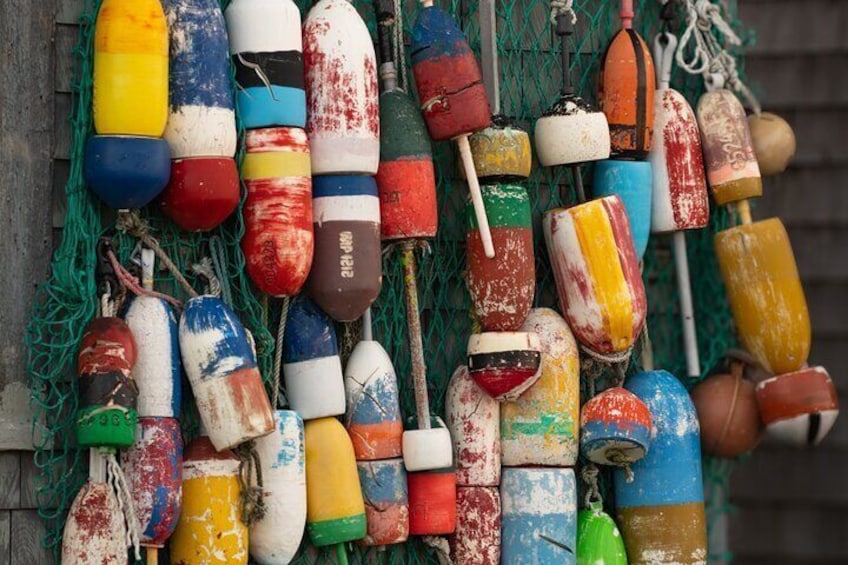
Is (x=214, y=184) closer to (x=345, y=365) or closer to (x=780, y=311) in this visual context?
(x=345, y=365)

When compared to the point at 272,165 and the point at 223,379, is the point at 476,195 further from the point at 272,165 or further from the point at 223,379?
the point at 223,379

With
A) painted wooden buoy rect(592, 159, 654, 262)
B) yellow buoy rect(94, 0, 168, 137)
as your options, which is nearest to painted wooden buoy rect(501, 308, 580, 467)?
painted wooden buoy rect(592, 159, 654, 262)

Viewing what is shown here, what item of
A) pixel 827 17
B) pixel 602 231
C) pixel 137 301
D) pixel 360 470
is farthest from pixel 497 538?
pixel 827 17

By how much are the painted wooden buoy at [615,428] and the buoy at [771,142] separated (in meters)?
0.92

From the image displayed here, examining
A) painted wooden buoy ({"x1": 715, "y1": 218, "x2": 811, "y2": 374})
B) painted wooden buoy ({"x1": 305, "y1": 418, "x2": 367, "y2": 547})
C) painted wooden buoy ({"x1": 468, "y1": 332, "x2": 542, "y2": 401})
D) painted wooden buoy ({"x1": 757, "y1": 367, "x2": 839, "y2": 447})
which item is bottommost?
painted wooden buoy ({"x1": 305, "y1": 418, "x2": 367, "y2": 547})

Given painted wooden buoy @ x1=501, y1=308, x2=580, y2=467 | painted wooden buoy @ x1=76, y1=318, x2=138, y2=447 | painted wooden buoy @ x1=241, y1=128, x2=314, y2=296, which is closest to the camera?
painted wooden buoy @ x1=76, y1=318, x2=138, y2=447

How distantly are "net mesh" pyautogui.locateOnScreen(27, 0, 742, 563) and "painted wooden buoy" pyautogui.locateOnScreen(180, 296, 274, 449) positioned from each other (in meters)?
0.15

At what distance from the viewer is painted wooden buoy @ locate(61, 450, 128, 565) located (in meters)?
3.89

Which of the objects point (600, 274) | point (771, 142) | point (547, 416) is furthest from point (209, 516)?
point (771, 142)

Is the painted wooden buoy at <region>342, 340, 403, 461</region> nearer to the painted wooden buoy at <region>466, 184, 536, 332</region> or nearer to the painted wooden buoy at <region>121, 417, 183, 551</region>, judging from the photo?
the painted wooden buoy at <region>466, 184, 536, 332</region>

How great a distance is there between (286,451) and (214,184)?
0.66 metres

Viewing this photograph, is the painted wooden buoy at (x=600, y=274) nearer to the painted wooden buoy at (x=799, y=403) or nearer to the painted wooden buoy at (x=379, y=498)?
the painted wooden buoy at (x=799, y=403)

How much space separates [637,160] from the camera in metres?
4.79

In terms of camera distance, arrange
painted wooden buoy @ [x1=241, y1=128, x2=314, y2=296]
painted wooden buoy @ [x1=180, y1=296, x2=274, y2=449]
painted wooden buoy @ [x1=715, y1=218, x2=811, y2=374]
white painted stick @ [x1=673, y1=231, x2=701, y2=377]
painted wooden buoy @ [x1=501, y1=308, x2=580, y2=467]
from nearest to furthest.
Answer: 1. painted wooden buoy @ [x1=180, y1=296, x2=274, y2=449]
2. painted wooden buoy @ [x1=241, y1=128, x2=314, y2=296]
3. painted wooden buoy @ [x1=501, y1=308, x2=580, y2=467]
4. painted wooden buoy @ [x1=715, y1=218, x2=811, y2=374]
5. white painted stick @ [x1=673, y1=231, x2=701, y2=377]
